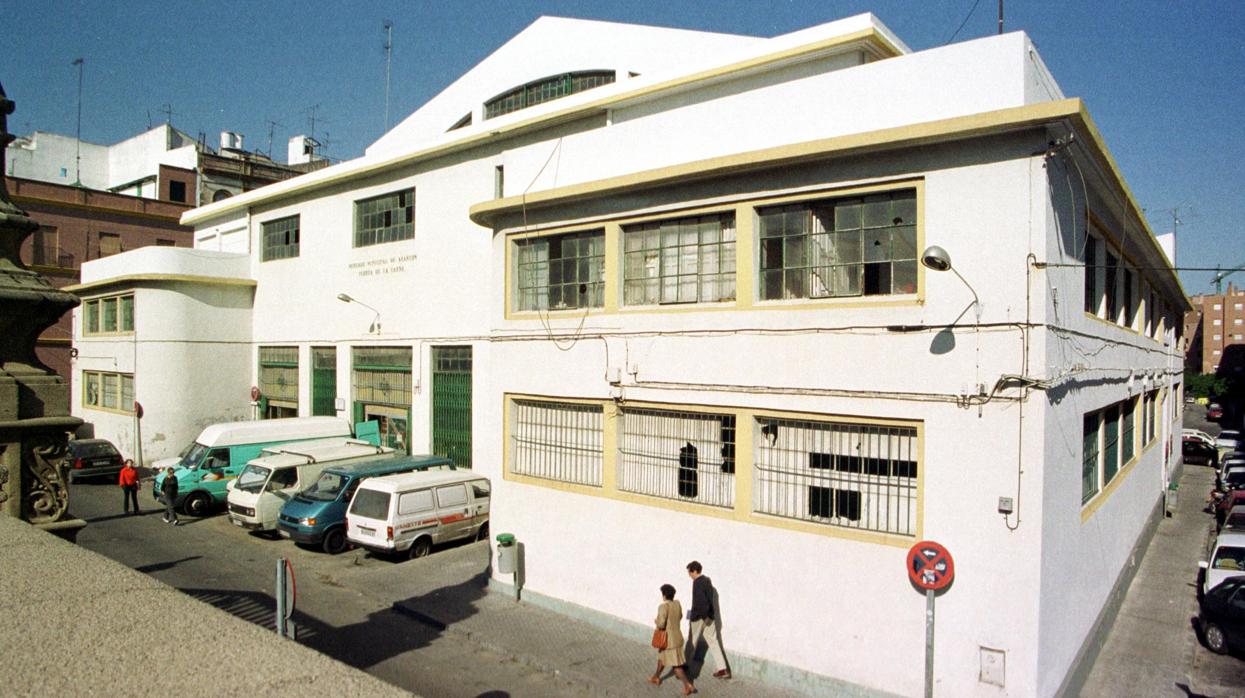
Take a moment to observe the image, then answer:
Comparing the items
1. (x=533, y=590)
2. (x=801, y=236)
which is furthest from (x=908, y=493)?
(x=533, y=590)

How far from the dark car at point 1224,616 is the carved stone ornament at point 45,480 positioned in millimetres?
14662

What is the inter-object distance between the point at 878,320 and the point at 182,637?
294 inches

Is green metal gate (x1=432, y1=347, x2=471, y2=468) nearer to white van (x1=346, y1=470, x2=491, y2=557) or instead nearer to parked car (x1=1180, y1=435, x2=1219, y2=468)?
white van (x1=346, y1=470, x2=491, y2=557)

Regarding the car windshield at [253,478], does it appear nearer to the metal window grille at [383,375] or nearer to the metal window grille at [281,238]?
the metal window grille at [383,375]

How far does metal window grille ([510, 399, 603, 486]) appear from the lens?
1159cm

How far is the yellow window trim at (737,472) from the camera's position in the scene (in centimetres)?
855

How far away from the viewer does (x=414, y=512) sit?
15375 mm

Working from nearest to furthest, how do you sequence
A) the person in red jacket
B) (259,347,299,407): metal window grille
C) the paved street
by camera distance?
the paved street → the person in red jacket → (259,347,299,407): metal window grille

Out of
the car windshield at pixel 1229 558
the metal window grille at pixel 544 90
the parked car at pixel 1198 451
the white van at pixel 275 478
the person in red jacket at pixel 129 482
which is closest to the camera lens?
the car windshield at pixel 1229 558

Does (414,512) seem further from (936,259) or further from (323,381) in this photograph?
(323,381)

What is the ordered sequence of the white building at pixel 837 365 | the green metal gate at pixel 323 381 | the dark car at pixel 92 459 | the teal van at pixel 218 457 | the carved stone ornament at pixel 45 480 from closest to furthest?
the carved stone ornament at pixel 45 480, the white building at pixel 837 365, the teal van at pixel 218 457, the dark car at pixel 92 459, the green metal gate at pixel 323 381

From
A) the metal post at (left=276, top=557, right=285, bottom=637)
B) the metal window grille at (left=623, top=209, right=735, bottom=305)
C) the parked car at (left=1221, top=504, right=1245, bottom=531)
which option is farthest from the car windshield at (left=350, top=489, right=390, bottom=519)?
the parked car at (left=1221, top=504, right=1245, bottom=531)

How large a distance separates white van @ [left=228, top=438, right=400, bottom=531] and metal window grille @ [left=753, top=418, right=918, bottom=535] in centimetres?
1215

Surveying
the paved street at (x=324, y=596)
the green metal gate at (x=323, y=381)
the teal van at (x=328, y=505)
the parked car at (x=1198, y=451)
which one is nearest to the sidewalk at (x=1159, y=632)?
the paved street at (x=324, y=596)
